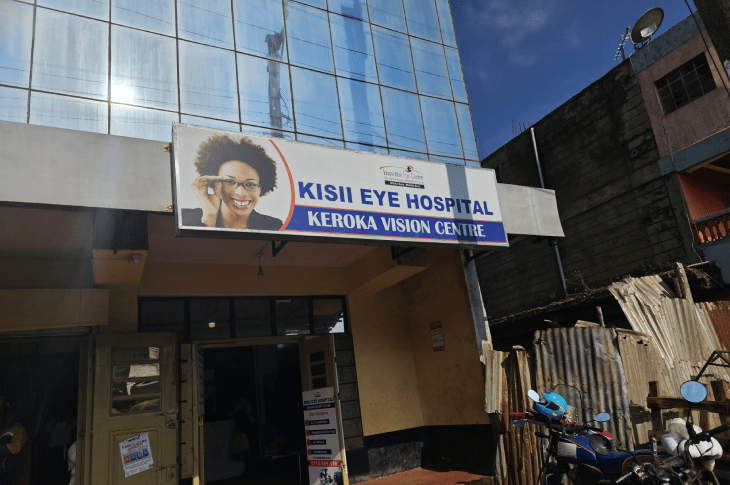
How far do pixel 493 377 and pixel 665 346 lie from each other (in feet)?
8.88

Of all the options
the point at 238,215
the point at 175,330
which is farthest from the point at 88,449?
the point at 238,215

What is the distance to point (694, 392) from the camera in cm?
394

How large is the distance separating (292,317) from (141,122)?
434 cm

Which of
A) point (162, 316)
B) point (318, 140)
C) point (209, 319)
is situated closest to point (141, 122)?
point (318, 140)

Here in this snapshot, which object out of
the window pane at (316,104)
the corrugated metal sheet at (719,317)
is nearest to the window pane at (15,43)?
the window pane at (316,104)

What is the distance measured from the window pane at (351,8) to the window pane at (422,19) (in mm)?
961

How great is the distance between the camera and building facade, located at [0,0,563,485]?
6.07m

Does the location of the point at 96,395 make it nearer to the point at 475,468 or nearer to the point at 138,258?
the point at 138,258

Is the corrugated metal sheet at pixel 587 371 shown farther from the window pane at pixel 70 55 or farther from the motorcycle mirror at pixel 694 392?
the window pane at pixel 70 55

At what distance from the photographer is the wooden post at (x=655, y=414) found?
→ 643cm

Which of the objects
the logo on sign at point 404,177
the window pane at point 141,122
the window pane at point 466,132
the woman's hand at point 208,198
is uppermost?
the window pane at point 466,132

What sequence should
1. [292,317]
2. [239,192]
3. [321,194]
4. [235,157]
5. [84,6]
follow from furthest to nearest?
[292,317] → [84,6] → [321,194] → [235,157] → [239,192]

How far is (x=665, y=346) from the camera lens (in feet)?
25.8

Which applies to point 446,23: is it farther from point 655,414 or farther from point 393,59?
point 655,414
